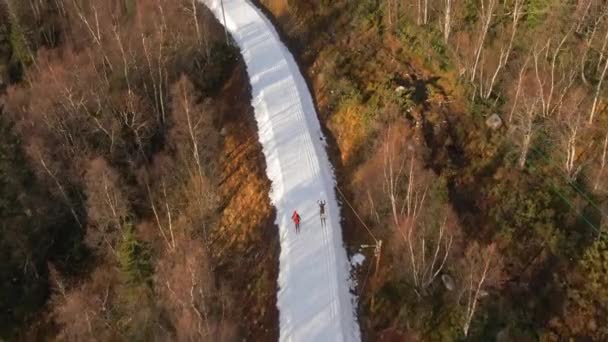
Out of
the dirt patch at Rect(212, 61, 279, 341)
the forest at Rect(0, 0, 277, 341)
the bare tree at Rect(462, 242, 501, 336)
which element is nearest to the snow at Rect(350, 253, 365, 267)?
the dirt patch at Rect(212, 61, 279, 341)

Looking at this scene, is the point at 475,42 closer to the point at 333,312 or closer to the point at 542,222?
the point at 542,222

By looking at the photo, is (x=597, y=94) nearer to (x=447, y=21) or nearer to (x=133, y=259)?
(x=447, y=21)

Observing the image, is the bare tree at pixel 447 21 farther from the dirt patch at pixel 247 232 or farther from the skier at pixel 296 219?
the skier at pixel 296 219

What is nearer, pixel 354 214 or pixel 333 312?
pixel 333 312

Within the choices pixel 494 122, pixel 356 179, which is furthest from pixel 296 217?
pixel 494 122

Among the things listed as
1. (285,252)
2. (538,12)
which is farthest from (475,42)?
(285,252)

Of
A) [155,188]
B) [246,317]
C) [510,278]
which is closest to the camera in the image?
[510,278]
